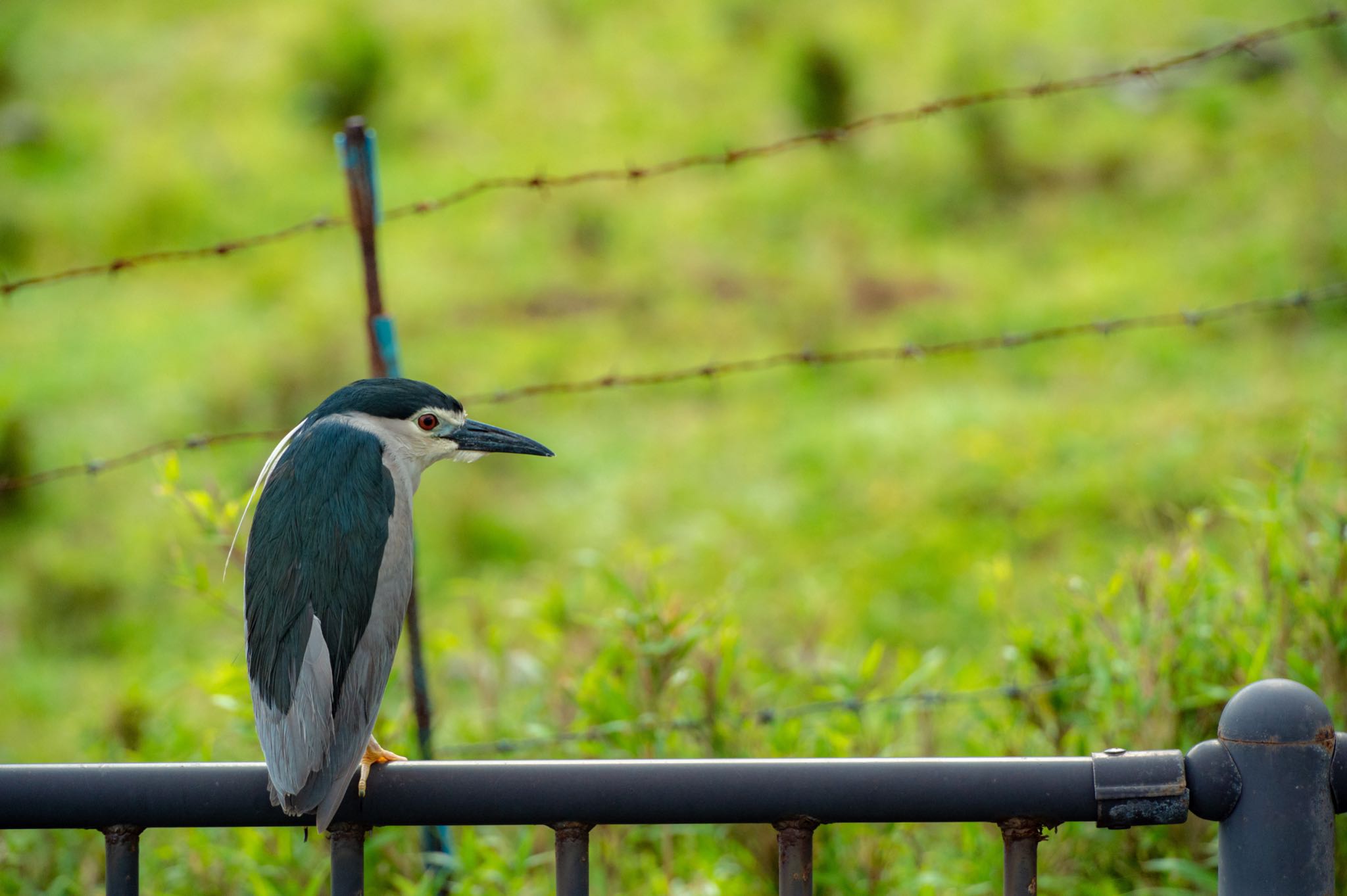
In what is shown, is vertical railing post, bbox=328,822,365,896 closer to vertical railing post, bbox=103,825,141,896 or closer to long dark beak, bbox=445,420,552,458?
vertical railing post, bbox=103,825,141,896

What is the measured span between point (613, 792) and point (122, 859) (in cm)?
53

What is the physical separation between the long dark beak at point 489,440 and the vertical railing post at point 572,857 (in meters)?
0.58

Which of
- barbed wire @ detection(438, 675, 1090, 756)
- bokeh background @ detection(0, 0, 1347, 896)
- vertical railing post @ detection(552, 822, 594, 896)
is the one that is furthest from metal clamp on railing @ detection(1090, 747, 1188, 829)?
barbed wire @ detection(438, 675, 1090, 756)

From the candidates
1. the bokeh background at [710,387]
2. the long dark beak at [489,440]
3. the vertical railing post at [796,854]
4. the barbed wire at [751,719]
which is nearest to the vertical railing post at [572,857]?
the vertical railing post at [796,854]

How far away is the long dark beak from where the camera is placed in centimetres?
174

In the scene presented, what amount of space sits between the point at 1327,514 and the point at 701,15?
9.28 meters

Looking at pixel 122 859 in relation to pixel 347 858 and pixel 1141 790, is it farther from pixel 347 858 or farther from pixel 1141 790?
pixel 1141 790

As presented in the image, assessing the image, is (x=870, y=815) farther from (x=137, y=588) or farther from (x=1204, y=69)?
(x=1204, y=69)

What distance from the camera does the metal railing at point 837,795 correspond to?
1.21 meters

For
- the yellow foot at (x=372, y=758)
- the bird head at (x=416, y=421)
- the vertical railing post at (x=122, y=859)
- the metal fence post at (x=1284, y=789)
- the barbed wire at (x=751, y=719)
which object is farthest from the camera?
the barbed wire at (x=751, y=719)

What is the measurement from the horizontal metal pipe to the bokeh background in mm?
1028

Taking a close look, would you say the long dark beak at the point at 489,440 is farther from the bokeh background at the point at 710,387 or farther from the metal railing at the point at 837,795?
the bokeh background at the point at 710,387

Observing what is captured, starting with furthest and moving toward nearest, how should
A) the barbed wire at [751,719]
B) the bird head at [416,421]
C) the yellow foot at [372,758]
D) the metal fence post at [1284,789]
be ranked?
1. the barbed wire at [751,719]
2. the bird head at [416,421]
3. the yellow foot at [372,758]
4. the metal fence post at [1284,789]

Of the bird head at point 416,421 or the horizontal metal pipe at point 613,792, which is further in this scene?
the bird head at point 416,421
